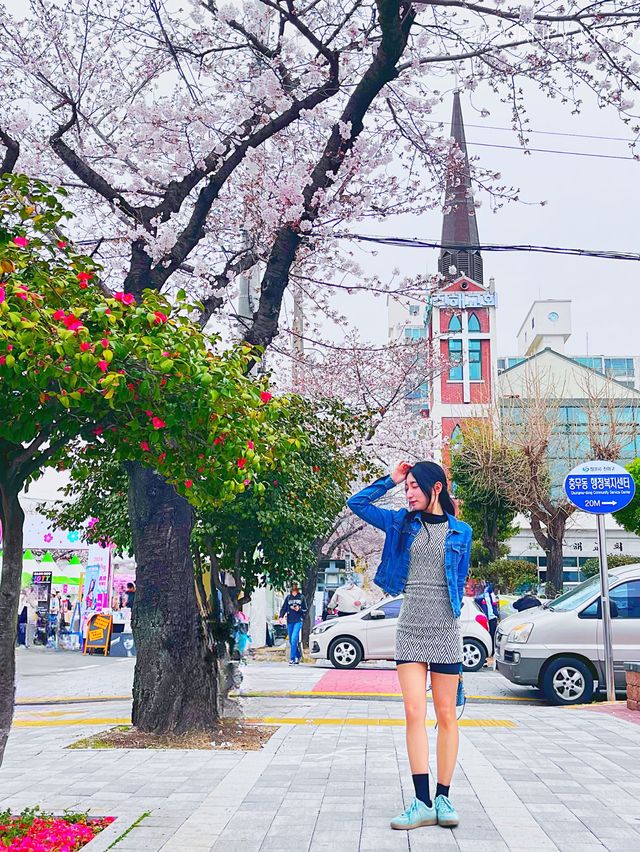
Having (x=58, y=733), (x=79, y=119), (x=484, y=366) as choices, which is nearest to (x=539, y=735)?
(x=58, y=733)

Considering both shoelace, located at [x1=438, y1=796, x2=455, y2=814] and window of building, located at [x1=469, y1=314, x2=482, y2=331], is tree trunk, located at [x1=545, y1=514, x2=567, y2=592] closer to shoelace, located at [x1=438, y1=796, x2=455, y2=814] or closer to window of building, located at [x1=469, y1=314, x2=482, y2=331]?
shoelace, located at [x1=438, y1=796, x2=455, y2=814]

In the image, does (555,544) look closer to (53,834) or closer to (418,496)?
(418,496)

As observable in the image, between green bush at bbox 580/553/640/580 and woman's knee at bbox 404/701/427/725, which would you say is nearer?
woman's knee at bbox 404/701/427/725

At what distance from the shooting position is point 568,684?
12.1m

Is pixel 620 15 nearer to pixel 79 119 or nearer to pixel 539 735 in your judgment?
pixel 79 119

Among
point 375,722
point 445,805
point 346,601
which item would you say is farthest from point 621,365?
point 445,805

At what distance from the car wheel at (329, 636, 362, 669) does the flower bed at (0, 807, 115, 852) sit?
43.3 ft

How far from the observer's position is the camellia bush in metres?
3.98

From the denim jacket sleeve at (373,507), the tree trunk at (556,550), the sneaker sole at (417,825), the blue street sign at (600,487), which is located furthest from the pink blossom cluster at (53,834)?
the tree trunk at (556,550)

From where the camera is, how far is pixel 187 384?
445 cm

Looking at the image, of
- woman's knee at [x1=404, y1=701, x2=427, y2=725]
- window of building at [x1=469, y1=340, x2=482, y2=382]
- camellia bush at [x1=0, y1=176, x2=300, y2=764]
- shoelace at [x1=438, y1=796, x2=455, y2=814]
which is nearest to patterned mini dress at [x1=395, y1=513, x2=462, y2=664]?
woman's knee at [x1=404, y1=701, x2=427, y2=725]

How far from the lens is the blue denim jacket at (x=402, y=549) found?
4.93 m

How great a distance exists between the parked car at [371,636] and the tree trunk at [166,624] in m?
9.66

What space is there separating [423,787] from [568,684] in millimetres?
7964
